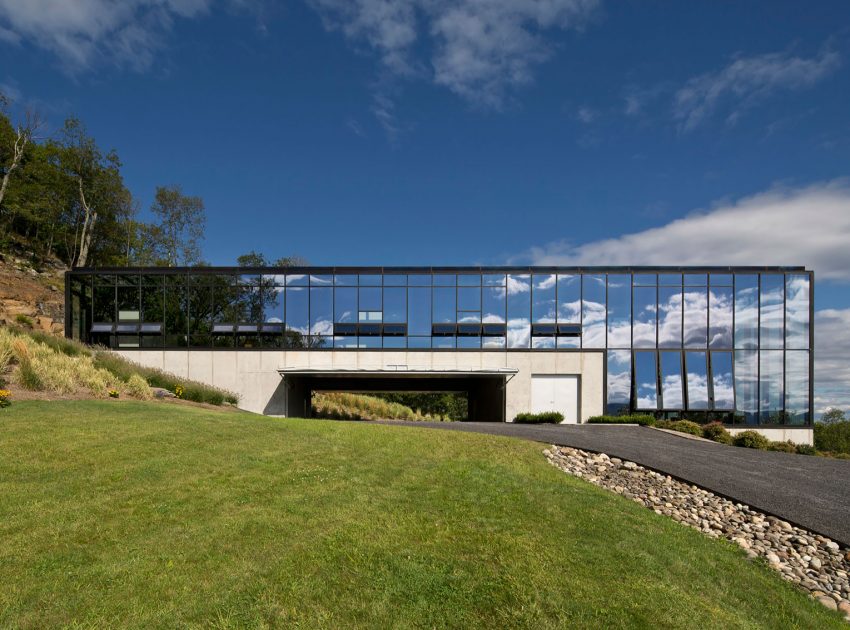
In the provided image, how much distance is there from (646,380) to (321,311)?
1760 centimetres

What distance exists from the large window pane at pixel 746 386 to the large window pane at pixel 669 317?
128 inches

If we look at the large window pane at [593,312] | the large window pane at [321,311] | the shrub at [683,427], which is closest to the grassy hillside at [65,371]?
the large window pane at [321,311]

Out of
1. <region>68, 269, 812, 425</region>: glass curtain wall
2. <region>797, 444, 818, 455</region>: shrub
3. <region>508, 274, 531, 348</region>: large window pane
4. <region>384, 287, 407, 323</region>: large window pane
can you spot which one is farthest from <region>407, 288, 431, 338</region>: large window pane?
<region>797, 444, 818, 455</region>: shrub

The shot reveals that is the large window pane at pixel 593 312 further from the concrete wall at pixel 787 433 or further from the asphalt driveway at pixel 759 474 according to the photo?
the asphalt driveway at pixel 759 474

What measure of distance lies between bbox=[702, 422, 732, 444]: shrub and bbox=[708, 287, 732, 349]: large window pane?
5.57m

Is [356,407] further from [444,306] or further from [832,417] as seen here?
[832,417]

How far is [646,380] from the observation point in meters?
26.5

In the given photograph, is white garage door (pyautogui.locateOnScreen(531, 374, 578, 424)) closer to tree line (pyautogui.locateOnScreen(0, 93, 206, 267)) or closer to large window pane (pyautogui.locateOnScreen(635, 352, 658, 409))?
large window pane (pyautogui.locateOnScreen(635, 352, 658, 409))

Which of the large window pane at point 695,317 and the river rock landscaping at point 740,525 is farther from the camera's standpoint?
the large window pane at point 695,317

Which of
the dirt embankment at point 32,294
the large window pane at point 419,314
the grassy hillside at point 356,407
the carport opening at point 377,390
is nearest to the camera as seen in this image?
the large window pane at point 419,314

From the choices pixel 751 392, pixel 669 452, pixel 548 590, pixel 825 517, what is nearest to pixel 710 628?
pixel 548 590

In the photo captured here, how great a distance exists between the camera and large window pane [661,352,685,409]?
26.2 meters

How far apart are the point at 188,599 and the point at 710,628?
4.54m

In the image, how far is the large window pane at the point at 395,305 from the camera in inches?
1067
